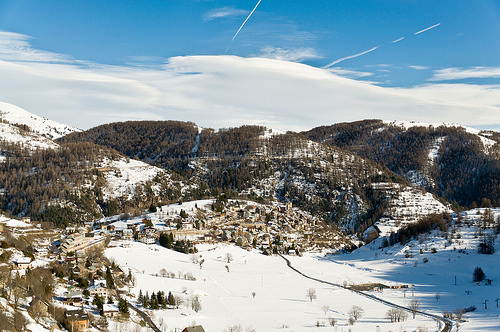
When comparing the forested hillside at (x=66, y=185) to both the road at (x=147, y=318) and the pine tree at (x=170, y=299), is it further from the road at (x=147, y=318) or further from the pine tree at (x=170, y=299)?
the road at (x=147, y=318)

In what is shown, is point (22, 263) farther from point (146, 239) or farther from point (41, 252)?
point (146, 239)

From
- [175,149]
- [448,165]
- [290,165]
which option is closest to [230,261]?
[290,165]

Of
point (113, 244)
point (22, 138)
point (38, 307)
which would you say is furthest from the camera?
point (22, 138)

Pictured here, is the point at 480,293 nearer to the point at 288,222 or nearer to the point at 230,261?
the point at 230,261

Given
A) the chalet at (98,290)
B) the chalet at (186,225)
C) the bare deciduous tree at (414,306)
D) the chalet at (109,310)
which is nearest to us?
the chalet at (109,310)

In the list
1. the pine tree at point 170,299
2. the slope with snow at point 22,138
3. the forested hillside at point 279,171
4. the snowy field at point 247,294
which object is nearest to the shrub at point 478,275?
the snowy field at point 247,294

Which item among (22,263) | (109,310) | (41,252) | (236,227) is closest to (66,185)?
(236,227)

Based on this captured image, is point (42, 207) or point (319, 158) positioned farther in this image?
point (319, 158)
